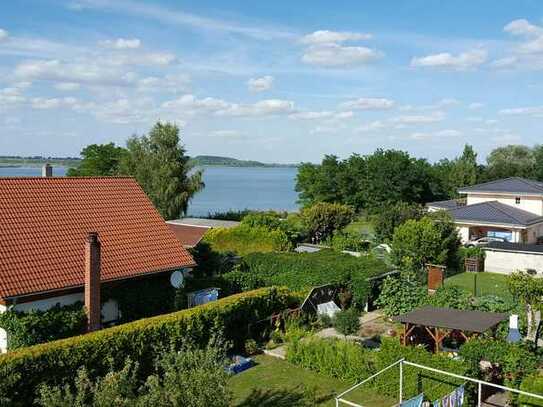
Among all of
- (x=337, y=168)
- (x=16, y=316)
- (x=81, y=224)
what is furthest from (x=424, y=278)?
(x=337, y=168)

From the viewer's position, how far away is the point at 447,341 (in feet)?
59.6

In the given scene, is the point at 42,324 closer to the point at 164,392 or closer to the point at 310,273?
the point at 164,392

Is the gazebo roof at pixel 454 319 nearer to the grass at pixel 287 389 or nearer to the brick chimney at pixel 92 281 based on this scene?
the grass at pixel 287 389

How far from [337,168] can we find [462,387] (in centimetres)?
5692

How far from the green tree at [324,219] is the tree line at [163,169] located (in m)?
14.4

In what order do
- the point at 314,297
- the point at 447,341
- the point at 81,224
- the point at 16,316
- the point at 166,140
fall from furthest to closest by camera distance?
the point at 166,140, the point at 314,297, the point at 81,224, the point at 447,341, the point at 16,316

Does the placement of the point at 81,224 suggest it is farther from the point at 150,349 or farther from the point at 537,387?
the point at 537,387

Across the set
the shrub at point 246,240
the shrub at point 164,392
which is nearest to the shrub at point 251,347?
the shrub at point 164,392

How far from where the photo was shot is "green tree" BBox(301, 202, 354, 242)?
1633 inches

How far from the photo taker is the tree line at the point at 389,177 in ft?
203

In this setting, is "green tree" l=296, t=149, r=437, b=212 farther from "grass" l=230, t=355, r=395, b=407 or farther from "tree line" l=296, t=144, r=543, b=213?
"grass" l=230, t=355, r=395, b=407

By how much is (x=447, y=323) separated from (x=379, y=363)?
2475 millimetres

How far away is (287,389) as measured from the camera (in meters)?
15.6

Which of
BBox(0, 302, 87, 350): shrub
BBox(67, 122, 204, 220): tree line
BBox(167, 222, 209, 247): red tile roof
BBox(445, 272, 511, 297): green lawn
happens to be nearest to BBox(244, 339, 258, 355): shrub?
BBox(0, 302, 87, 350): shrub
